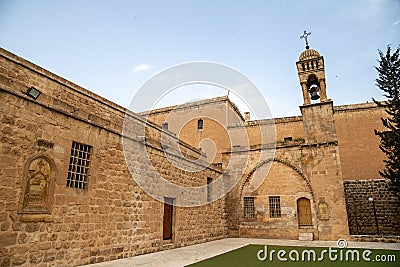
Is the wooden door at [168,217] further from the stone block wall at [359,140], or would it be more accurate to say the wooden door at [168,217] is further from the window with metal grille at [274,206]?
the stone block wall at [359,140]

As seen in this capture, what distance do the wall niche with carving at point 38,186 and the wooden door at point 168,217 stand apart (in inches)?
162

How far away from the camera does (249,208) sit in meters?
13.3

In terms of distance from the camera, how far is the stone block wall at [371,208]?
42.4 feet

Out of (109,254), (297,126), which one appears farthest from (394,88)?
(109,254)

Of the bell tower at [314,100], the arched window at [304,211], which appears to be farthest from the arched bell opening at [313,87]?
the arched window at [304,211]

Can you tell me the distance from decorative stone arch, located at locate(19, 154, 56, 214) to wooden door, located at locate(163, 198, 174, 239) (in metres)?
4.12

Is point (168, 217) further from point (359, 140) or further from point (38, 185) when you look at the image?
point (359, 140)

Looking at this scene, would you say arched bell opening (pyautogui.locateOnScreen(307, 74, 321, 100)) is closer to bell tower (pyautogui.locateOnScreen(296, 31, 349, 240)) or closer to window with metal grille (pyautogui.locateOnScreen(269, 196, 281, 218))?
bell tower (pyautogui.locateOnScreen(296, 31, 349, 240))

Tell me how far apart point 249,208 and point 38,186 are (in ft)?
35.3

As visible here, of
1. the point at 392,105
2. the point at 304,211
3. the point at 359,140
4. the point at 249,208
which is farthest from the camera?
the point at 359,140

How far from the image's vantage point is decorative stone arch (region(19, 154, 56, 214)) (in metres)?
4.35

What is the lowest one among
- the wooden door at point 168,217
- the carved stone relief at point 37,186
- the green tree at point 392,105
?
Result: the wooden door at point 168,217

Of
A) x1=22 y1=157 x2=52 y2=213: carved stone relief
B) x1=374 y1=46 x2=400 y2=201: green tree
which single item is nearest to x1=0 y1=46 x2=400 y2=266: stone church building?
x1=22 y1=157 x2=52 y2=213: carved stone relief

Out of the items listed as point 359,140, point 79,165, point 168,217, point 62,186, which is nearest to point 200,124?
point 359,140
